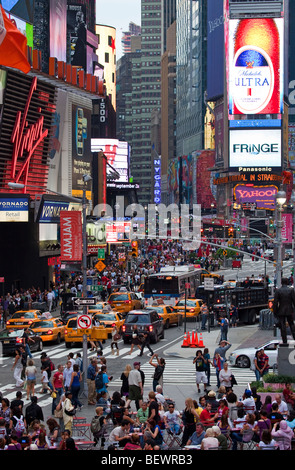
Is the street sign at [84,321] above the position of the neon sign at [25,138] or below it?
below

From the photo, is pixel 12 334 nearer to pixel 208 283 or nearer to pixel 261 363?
pixel 208 283

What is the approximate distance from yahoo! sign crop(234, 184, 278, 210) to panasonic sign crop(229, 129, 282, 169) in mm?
4736

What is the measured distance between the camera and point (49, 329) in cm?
4091

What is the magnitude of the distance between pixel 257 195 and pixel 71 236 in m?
114

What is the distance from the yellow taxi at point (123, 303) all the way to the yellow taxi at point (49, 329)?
31.2ft

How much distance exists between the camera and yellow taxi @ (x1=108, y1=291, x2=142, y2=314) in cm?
5129

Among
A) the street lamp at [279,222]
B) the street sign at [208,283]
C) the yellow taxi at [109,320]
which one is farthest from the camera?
the street sign at [208,283]

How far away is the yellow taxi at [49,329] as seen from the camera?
40.7 m

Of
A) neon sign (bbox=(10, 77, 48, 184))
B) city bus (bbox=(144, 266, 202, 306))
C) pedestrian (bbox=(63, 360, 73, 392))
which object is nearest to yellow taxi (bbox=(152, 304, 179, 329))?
city bus (bbox=(144, 266, 202, 306))

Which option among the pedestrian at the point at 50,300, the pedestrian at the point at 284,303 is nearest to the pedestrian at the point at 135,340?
the pedestrian at the point at 284,303

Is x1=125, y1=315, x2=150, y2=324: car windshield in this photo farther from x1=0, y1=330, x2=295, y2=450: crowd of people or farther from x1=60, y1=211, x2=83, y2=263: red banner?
x1=0, y1=330, x2=295, y2=450: crowd of people

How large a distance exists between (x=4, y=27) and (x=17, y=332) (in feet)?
61.1

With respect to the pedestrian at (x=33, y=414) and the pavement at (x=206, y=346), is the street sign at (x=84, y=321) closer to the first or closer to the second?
the pavement at (x=206, y=346)

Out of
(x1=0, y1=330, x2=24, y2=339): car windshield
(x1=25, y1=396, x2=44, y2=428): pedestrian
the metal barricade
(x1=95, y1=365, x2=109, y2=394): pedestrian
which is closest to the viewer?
(x1=25, y1=396, x2=44, y2=428): pedestrian
